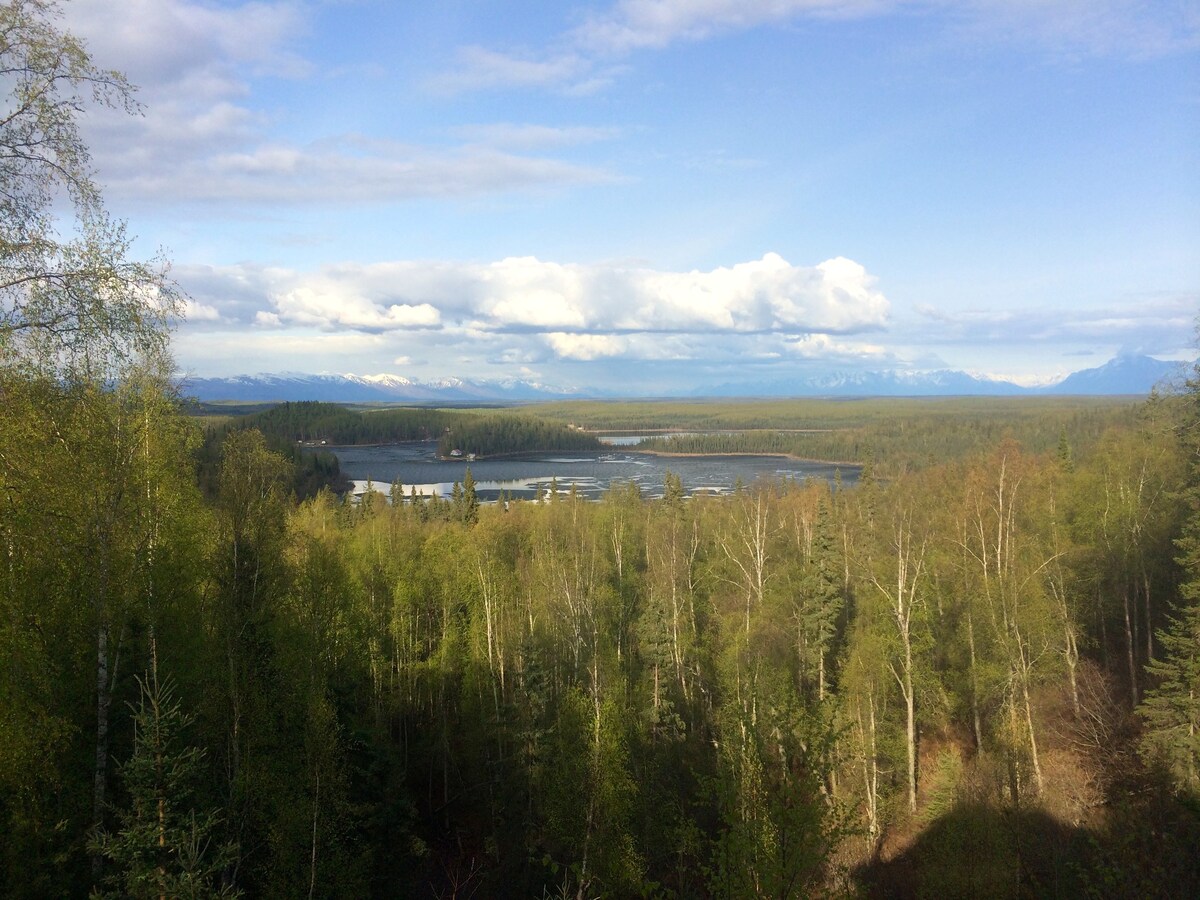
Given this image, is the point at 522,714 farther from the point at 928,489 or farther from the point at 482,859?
the point at 928,489

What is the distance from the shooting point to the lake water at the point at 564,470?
300 feet

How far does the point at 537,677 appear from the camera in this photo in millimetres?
23484

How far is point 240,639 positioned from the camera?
13578 mm

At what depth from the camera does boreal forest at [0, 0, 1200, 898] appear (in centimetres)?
882

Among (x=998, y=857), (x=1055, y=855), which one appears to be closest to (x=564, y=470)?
(x=998, y=857)

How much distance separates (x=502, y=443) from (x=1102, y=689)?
468 feet

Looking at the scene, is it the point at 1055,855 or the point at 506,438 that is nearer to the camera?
the point at 1055,855

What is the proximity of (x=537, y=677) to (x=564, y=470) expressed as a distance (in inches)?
3755

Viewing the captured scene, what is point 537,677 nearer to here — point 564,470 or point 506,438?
point 564,470

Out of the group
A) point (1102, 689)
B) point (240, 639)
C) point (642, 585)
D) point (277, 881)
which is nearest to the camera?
point (277, 881)

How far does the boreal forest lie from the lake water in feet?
153

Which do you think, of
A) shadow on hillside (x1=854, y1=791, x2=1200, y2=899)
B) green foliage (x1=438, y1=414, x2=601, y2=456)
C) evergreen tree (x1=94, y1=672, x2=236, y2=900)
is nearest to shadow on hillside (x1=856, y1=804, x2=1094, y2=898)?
shadow on hillside (x1=854, y1=791, x2=1200, y2=899)

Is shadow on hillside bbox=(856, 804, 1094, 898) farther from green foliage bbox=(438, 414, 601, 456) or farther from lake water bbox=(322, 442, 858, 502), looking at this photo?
green foliage bbox=(438, 414, 601, 456)

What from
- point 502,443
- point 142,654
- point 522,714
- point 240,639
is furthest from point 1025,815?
point 502,443
